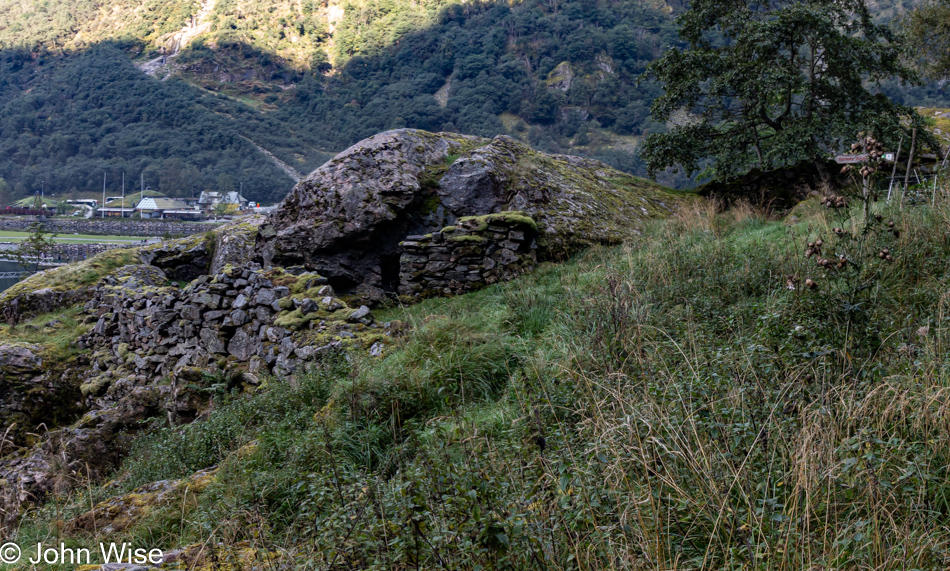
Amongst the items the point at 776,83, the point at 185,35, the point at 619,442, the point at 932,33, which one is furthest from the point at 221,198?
the point at 185,35

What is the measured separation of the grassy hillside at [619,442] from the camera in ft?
6.37

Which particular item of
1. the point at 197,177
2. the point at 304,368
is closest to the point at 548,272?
the point at 304,368

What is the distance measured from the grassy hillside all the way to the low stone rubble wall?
2881 mm

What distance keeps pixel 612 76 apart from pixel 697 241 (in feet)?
248

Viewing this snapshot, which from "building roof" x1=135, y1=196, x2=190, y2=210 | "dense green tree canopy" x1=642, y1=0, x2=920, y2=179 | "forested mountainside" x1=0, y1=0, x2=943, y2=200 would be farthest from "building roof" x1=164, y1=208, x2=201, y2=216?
"dense green tree canopy" x1=642, y1=0, x2=920, y2=179

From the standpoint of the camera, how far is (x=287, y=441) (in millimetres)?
4277

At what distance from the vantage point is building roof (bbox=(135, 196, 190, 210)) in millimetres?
60138

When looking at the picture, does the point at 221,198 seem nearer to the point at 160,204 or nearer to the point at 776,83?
the point at 160,204

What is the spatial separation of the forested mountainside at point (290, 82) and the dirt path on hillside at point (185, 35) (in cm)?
45

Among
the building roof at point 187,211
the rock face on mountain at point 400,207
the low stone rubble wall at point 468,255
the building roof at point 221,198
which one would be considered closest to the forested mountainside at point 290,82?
the building roof at point 221,198

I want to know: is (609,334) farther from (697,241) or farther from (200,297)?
(200,297)

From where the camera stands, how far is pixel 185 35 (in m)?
109

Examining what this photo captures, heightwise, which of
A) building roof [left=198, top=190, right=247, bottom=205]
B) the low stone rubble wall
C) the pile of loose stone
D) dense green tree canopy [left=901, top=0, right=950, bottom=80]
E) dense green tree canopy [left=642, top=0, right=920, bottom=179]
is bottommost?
building roof [left=198, top=190, right=247, bottom=205]

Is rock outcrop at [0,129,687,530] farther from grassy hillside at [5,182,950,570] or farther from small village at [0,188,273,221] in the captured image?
small village at [0,188,273,221]
